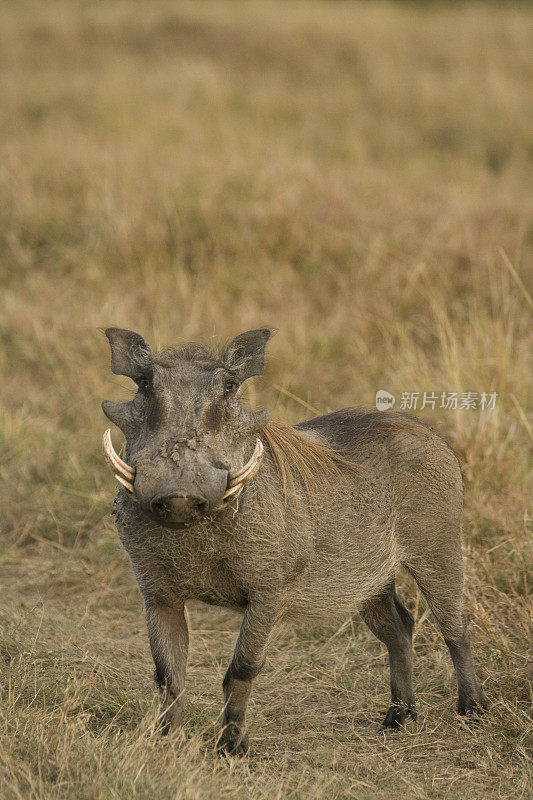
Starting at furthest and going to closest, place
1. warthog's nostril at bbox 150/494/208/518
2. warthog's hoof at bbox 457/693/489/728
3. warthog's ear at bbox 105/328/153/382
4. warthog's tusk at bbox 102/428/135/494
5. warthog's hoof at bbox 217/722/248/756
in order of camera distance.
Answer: warthog's hoof at bbox 457/693/489/728 → warthog's hoof at bbox 217/722/248/756 → warthog's ear at bbox 105/328/153/382 → warthog's tusk at bbox 102/428/135/494 → warthog's nostril at bbox 150/494/208/518

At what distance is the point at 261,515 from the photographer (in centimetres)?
292

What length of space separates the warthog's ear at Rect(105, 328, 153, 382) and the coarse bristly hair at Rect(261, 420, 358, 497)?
1.39 feet

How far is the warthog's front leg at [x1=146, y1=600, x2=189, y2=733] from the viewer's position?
297 cm

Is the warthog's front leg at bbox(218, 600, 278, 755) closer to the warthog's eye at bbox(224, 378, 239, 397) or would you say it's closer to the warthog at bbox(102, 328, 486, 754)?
the warthog at bbox(102, 328, 486, 754)

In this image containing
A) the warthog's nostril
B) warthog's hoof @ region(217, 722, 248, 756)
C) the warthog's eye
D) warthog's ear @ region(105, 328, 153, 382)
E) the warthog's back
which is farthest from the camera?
the warthog's back

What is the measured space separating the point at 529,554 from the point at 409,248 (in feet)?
12.9

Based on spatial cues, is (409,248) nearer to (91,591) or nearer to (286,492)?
(91,591)

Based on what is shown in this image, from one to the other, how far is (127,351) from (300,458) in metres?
0.63

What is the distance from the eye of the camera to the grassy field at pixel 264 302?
3225 millimetres

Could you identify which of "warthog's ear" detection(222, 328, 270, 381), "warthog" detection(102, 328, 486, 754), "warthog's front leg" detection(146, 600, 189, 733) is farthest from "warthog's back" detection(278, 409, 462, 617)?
"warthog's ear" detection(222, 328, 270, 381)

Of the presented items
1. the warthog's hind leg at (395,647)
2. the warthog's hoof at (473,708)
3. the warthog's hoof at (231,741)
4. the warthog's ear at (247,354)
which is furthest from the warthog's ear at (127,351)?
the warthog's hoof at (473,708)

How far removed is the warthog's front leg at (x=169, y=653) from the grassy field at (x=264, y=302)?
0.32 feet

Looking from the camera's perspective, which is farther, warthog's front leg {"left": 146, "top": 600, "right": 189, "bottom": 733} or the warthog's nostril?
warthog's front leg {"left": 146, "top": 600, "right": 189, "bottom": 733}

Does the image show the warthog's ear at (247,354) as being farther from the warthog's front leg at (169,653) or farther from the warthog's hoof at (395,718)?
the warthog's hoof at (395,718)
